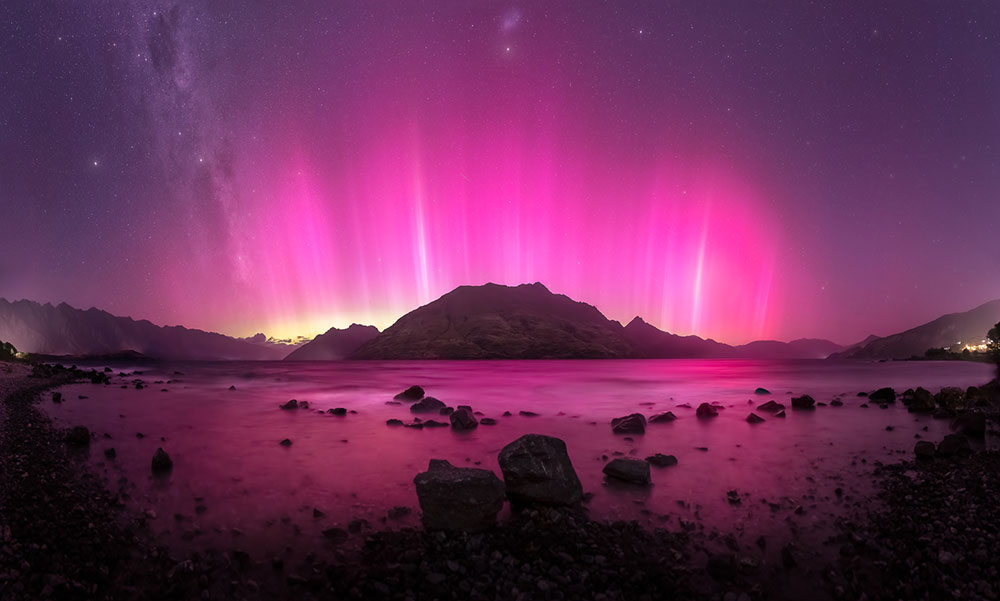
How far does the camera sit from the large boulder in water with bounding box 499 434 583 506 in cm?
980

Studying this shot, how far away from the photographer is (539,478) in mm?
9797

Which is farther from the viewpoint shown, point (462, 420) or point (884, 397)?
point (884, 397)

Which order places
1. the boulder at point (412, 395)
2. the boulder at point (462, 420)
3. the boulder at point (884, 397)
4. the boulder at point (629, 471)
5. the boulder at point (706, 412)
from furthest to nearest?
the boulder at point (412, 395)
the boulder at point (884, 397)
the boulder at point (706, 412)
the boulder at point (462, 420)
the boulder at point (629, 471)

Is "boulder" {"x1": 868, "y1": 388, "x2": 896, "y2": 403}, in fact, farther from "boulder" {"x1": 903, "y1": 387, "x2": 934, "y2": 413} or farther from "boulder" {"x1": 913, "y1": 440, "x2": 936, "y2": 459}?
"boulder" {"x1": 913, "y1": 440, "x2": 936, "y2": 459}

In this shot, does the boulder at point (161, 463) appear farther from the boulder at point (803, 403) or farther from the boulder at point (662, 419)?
the boulder at point (803, 403)

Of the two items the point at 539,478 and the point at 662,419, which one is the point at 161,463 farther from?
the point at 662,419

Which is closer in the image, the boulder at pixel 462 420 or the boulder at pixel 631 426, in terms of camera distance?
the boulder at pixel 631 426

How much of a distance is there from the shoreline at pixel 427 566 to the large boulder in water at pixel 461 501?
0.92 feet

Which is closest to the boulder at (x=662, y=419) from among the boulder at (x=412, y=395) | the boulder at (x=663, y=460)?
the boulder at (x=663, y=460)

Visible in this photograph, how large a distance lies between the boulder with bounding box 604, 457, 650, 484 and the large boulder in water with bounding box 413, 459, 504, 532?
4.84 metres

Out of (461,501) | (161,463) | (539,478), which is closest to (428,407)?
(161,463)

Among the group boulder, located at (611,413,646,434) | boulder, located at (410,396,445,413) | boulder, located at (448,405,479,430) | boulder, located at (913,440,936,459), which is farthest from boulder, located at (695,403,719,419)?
boulder, located at (410,396,445,413)

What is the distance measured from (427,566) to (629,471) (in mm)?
6838

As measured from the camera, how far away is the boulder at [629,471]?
39.7 feet
